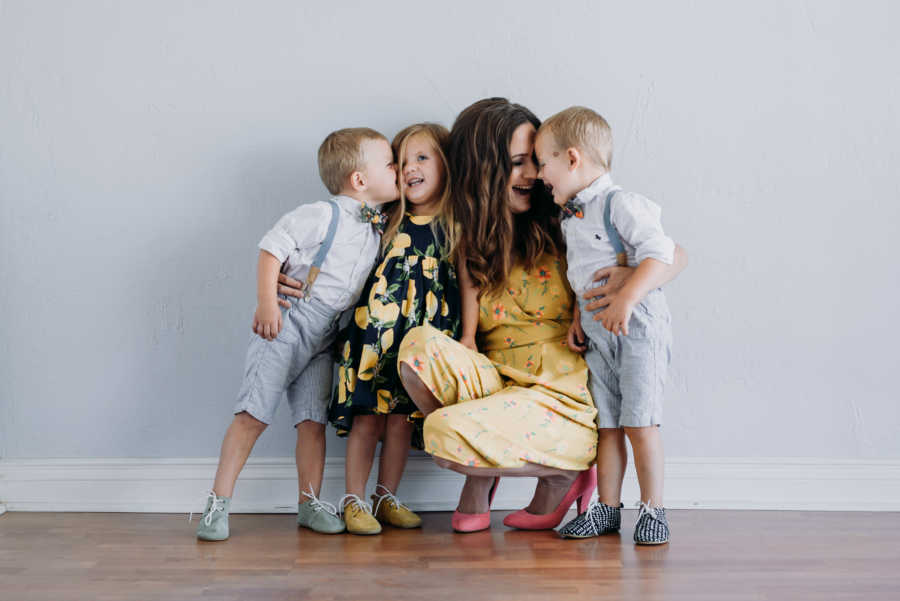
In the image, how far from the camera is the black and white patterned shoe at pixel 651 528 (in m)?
1.52

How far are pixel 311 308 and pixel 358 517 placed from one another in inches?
18.2

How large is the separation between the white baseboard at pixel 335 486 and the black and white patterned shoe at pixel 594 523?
0.87ft

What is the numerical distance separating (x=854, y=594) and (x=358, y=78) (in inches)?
58.8

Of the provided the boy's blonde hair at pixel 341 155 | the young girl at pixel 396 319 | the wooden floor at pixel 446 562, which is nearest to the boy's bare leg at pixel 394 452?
the young girl at pixel 396 319

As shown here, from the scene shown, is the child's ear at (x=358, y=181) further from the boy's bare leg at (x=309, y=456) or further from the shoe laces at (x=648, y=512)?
the shoe laces at (x=648, y=512)

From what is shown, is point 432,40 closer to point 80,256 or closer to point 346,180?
point 346,180

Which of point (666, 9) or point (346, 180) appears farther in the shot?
point (666, 9)

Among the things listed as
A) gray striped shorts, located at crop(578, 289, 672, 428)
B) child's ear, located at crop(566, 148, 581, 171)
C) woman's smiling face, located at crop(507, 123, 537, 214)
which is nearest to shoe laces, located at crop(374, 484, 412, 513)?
gray striped shorts, located at crop(578, 289, 672, 428)

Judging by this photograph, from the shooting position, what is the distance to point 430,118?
1.89 m

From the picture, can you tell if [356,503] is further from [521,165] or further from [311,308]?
[521,165]

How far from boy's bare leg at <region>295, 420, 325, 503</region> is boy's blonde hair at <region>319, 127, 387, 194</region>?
546 millimetres

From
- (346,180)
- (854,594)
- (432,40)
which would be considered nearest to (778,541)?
(854,594)

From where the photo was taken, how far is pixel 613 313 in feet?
5.06

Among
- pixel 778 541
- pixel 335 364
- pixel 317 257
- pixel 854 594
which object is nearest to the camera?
pixel 854 594
